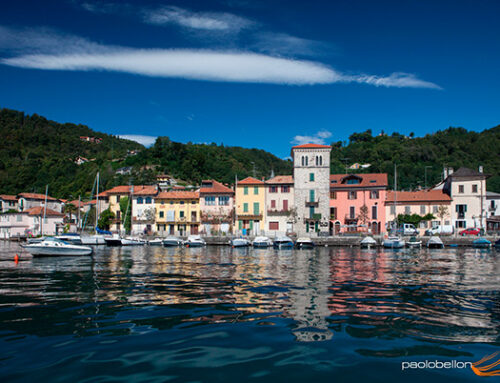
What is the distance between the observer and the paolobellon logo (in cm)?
740

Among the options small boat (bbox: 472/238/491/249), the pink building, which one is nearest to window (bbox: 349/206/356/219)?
the pink building

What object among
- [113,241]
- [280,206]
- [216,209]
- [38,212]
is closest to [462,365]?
[113,241]

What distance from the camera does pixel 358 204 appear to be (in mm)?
62000

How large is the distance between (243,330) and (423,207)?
187ft

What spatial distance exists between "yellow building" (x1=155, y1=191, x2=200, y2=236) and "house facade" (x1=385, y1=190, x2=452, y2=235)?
1206 inches

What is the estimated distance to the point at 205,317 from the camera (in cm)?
1127

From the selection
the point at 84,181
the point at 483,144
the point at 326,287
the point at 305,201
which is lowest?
the point at 326,287

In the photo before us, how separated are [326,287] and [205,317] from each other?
716 cm

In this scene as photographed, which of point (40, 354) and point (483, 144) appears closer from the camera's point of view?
point (40, 354)

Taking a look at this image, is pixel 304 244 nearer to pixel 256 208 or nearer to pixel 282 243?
pixel 282 243

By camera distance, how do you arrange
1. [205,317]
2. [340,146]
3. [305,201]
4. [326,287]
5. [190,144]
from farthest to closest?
[340,146]
[190,144]
[305,201]
[326,287]
[205,317]

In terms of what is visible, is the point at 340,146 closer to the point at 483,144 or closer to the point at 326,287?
the point at 483,144

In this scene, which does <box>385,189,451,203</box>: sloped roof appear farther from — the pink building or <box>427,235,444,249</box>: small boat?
<box>427,235,444,249</box>: small boat

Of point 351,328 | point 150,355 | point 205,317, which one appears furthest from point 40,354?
point 351,328
